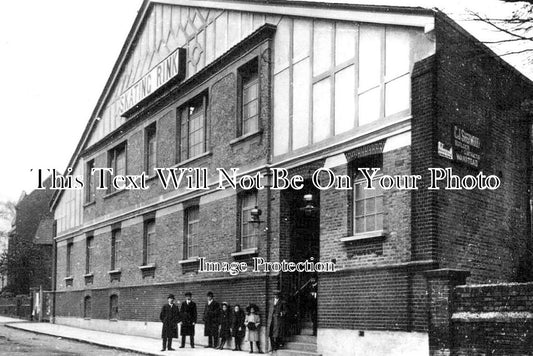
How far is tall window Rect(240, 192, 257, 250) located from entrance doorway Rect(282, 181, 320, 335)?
4.80ft

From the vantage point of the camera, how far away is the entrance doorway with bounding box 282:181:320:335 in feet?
56.3

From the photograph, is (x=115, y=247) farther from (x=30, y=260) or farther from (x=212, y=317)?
(x=30, y=260)

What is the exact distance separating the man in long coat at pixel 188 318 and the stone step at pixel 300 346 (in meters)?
3.80

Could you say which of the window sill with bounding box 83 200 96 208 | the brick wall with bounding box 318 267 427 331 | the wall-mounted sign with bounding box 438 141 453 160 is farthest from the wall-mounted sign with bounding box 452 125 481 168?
the window sill with bounding box 83 200 96 208

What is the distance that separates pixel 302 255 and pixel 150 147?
10498 millimetres

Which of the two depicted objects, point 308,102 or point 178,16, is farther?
point 178,16

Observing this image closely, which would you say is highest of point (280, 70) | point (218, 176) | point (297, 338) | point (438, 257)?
point (280, 70)

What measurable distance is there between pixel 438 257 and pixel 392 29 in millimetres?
4774

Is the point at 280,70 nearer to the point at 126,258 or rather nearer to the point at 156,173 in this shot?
the point at 156,173

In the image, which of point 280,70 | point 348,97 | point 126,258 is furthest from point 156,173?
point 348,97

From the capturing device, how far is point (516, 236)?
15.6 m

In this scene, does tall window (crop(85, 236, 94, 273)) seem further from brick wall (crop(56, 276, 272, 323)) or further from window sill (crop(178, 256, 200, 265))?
window sill (crop(178, 256, 200, 265))

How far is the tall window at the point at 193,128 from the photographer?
21.9 m

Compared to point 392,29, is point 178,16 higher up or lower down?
higher up
